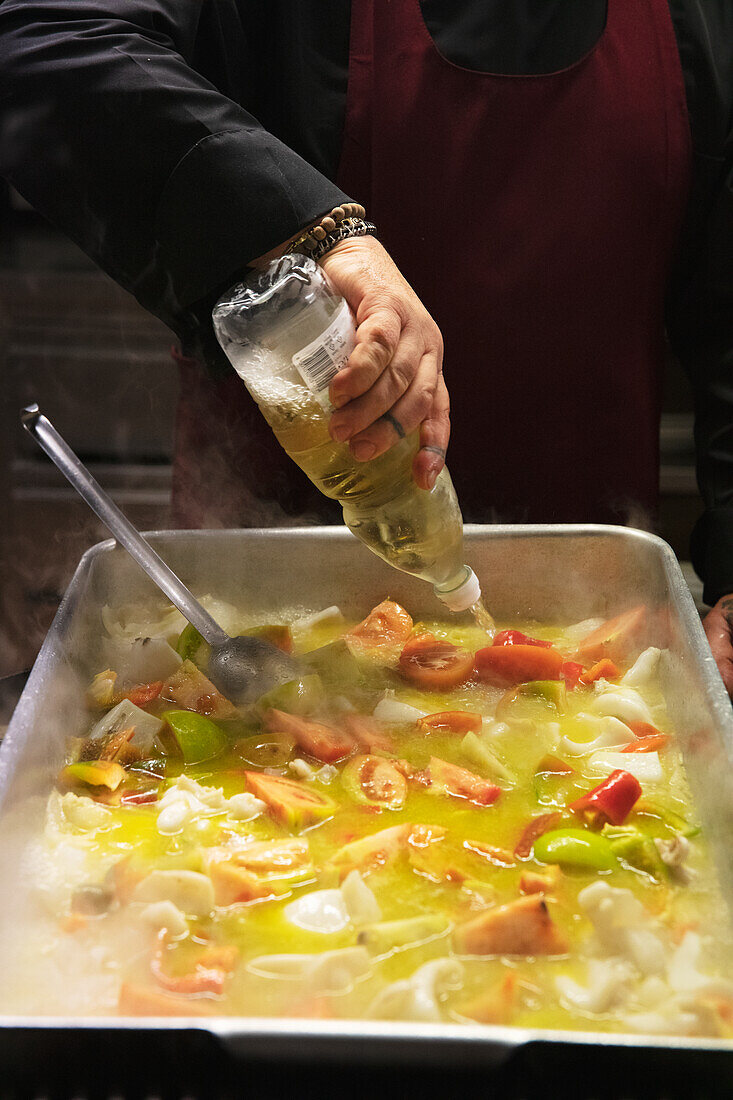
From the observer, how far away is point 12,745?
3.09 feet

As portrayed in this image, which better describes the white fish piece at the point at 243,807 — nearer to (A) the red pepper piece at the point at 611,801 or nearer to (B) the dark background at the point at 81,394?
(A) the red pepper piece at the point at 611,801

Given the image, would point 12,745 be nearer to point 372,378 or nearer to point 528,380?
point 372,378

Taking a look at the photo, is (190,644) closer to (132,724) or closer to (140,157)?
(132,724)

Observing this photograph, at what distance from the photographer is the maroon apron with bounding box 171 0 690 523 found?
5.03ft

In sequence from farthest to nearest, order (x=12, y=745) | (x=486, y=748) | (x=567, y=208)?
(x=567, y=208) < (x=486, y=748) < (x=12, y=745)

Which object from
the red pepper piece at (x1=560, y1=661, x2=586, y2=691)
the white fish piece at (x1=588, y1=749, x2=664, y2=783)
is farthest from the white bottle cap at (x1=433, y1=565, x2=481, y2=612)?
the white fish piece at (x1=588, y1=749, x2=664, y2=783)

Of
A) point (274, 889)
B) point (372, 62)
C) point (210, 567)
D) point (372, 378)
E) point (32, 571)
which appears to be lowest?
point (32, 571)

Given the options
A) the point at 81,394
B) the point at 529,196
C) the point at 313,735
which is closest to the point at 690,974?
the point at 313,735

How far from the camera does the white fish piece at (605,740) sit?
43.6 inches

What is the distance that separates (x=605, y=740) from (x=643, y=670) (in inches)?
6.2

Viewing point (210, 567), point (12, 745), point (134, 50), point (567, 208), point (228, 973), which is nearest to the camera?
point (228, 973)

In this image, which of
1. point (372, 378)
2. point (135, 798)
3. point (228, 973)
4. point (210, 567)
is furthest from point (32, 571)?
point (228, 973)

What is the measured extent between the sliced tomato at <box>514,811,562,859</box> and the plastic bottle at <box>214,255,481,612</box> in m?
0.33

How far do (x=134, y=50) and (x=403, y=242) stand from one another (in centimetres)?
49
